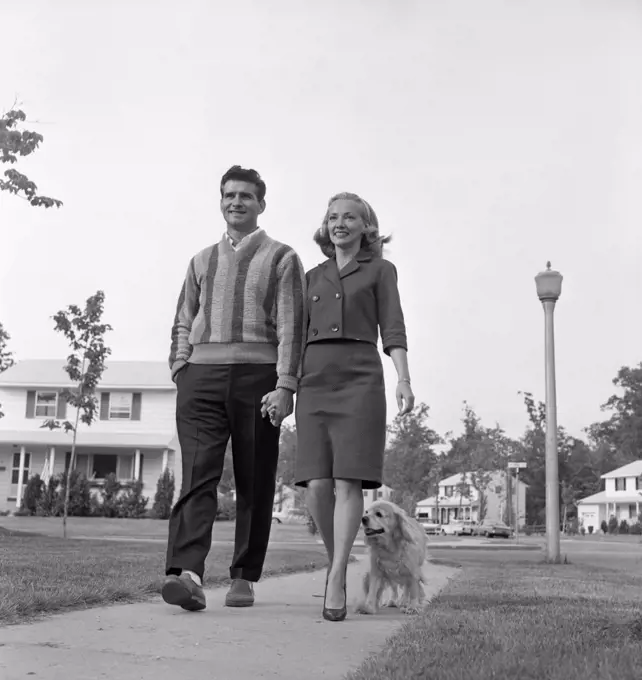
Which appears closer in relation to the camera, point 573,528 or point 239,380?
point 239,380

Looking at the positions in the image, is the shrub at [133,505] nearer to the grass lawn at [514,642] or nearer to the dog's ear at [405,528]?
the grass lawn at [514,642]

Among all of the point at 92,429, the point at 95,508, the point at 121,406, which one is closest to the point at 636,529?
the point at 121,406

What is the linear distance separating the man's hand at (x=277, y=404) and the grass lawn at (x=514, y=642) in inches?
47.1

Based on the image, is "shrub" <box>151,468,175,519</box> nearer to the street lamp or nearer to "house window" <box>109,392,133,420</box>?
"house window" <box>109,392,133,420</box>

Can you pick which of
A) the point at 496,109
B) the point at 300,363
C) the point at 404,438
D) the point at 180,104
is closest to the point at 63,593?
the point at 300,363

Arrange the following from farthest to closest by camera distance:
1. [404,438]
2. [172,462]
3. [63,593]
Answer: [404,438], [172,462], [63,593]

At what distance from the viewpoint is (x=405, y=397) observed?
179 inches

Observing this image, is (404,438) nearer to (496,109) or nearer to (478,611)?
(496,109)

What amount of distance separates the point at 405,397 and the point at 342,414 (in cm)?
35

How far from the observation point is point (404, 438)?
45.9m

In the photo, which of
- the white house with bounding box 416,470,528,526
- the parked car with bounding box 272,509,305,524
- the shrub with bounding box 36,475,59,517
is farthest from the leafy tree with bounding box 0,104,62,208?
the white house with bounding box 416,470,528,526

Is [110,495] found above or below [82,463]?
below

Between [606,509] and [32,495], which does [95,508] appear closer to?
[32,495]

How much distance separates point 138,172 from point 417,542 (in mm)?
10222
